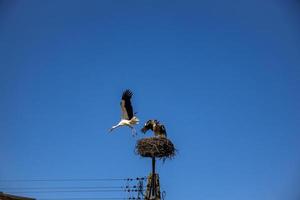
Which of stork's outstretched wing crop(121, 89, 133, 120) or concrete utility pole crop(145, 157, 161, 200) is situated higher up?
stork's outstretched wing crop(121, 89, 133, 120)

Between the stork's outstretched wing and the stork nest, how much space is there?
1.49 m

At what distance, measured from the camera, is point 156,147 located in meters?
69.4

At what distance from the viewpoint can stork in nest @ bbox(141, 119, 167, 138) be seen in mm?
70312

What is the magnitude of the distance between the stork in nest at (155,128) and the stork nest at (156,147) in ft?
1.53

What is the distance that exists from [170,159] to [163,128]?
5.85 feet

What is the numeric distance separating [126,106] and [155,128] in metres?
2.13

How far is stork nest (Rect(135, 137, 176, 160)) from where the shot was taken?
69500 mm

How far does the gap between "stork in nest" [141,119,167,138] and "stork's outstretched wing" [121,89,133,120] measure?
1.28 metres

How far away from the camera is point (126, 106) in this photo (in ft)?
228

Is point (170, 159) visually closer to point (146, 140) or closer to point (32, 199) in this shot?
point (146, 140)

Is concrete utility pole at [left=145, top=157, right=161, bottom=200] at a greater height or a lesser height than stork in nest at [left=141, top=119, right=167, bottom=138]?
lesser

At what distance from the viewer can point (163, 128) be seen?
70.5 metres

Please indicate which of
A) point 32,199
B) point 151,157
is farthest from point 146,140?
point 32,199

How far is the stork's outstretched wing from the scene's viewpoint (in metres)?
69.2
